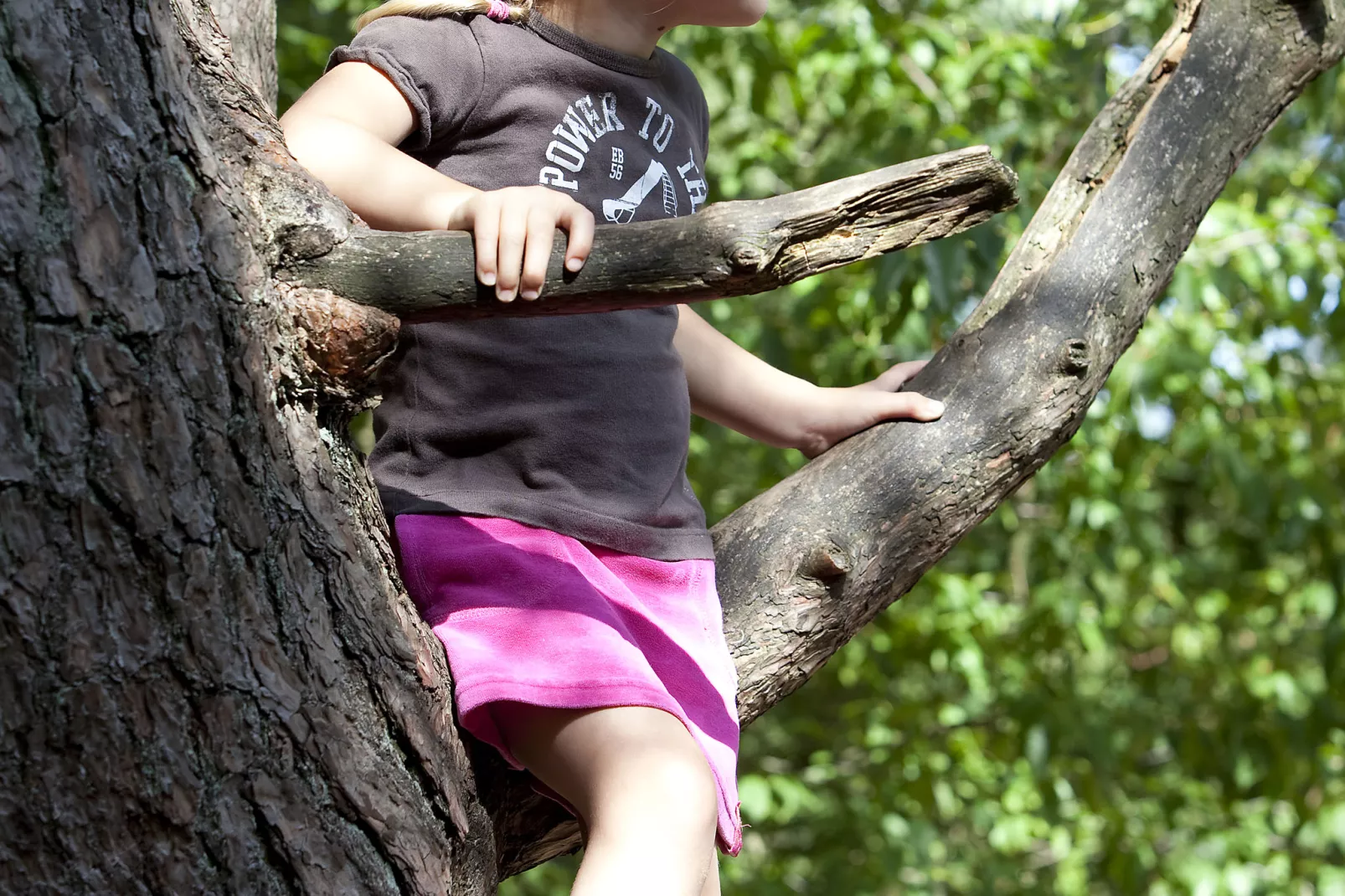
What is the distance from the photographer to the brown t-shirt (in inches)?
48.0

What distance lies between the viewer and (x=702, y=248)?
87 centimetres

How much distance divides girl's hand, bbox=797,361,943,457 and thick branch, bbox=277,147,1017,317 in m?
0.49

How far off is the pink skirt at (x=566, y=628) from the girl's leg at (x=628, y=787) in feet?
0.07

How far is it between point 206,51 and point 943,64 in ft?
9.54

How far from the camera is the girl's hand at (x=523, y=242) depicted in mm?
899

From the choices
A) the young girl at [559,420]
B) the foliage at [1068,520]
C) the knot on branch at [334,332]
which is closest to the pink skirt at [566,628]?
the young girl at [559,420]

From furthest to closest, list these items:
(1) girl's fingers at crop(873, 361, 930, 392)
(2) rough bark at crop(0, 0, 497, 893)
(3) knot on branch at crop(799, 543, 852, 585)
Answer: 1. (1) girl's fingers at crop(873, 361, 930, 392)
2. (3) knot on branch at crop(799, 543, 852, 585)
3. (2) rough bark at crop(0, 0, 497, 893)

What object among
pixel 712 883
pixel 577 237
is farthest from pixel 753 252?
pixel 712 883

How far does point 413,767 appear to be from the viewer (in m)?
0.96

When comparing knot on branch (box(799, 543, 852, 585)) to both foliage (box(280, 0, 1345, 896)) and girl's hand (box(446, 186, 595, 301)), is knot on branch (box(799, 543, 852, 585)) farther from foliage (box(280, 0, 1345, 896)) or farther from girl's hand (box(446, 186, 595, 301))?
foliage (box(280, 0, 1345, 896))

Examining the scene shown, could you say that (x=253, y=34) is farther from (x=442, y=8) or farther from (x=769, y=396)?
(x=769, y=396)

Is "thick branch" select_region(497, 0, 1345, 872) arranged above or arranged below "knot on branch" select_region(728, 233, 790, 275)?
below

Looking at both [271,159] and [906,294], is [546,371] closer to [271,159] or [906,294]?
[271,159]

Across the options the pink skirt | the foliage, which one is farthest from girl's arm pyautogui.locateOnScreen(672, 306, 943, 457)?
the foliage
